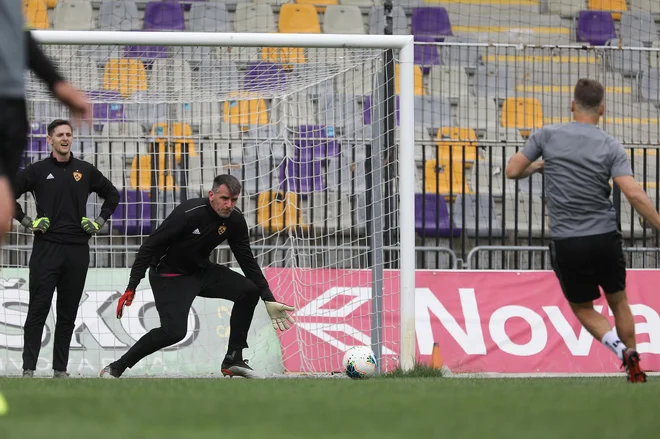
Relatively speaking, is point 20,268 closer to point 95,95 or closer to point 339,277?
point 95,95

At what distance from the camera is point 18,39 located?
3297mm

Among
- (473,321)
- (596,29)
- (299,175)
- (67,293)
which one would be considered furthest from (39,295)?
(596,29)

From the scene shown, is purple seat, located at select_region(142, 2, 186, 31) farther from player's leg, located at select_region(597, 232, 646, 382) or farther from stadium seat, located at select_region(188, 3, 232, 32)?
player's leg, located at select_region(597, 232, 646, 382)

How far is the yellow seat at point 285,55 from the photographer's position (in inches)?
376

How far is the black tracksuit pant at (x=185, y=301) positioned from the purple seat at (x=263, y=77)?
246 cm

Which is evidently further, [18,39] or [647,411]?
[647,411]

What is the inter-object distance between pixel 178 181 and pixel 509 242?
13.8 feet

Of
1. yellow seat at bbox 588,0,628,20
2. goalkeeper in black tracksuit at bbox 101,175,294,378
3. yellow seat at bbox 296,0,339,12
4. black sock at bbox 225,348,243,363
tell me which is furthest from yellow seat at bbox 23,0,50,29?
yellow seat at bbox 588,0,628,20

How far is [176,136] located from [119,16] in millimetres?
4956

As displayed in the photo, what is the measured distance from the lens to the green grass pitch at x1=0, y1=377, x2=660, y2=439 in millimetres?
2971

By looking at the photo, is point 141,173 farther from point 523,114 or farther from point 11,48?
point 11,48

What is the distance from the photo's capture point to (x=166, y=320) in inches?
317

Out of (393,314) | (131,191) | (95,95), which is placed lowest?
(393,314)

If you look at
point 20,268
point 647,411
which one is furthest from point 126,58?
point 647,411
